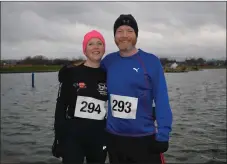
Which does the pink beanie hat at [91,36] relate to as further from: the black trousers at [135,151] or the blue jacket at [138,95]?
the black trousers at [135,151]

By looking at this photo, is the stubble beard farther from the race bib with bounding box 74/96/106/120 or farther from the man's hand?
the man's hand

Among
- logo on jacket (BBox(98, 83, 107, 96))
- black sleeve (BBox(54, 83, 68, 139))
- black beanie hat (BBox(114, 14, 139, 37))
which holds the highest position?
black beanie hat (BBox(114, 14, 139, 37))

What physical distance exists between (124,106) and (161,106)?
0.45 metres

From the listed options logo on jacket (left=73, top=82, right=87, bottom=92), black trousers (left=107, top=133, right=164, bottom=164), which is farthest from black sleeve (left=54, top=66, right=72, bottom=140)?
black trousers (left=107, top=133, right=164, bottom=164)

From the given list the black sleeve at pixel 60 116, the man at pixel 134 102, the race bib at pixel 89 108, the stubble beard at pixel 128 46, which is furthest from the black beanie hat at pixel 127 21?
the black sleeve at pixel 60 116

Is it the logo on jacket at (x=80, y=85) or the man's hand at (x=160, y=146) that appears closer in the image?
the man's hand at (x=160, y=146)

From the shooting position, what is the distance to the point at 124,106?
12.0ft

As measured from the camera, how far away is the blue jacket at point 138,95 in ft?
11.7

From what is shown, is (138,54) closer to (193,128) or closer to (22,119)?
(193,128)

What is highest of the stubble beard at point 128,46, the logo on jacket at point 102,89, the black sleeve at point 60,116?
the stubble beard at point 128,46

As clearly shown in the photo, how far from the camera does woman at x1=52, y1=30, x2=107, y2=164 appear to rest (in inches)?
151

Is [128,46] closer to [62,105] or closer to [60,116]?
[62,105]

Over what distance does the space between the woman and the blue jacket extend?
0.22m

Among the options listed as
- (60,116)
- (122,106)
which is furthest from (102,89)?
(60,116)
